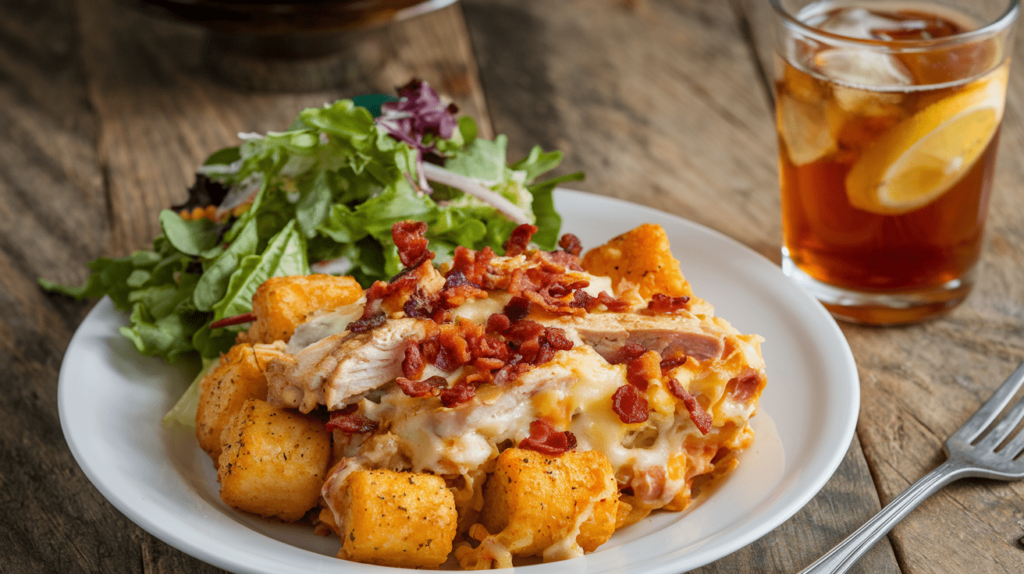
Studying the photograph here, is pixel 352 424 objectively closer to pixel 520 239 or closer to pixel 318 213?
pixel 520 239

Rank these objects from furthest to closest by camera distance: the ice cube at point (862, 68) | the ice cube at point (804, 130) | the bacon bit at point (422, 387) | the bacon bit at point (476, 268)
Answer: the ice cube at point (804, 130) < the ice cube at point (862, 68) < the bacon bit at point (476, 268) < the bacon bit at point (422, 387)

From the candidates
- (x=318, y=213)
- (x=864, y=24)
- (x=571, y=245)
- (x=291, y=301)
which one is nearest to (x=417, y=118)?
(x=318, y=213)

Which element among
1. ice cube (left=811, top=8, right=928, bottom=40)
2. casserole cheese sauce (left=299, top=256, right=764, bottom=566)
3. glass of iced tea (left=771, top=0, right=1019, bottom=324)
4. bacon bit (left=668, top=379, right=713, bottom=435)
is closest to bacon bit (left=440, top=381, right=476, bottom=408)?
casserole cheese sauce (left=299, top=256, right=764, bottom=566)

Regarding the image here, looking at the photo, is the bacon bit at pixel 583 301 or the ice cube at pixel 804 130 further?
the ice cube at pixel 804 130

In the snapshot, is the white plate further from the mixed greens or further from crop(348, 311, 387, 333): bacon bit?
crop(348, 311, 387, 333): bacon bit

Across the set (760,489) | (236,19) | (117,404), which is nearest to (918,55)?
(760,489)

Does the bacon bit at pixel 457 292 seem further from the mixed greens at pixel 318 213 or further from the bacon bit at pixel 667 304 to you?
the mixed greens at pixel 318 213

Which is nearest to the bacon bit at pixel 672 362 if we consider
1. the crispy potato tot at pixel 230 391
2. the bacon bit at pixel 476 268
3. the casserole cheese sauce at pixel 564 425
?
the casserole cheese sauce at pixel 564 425
